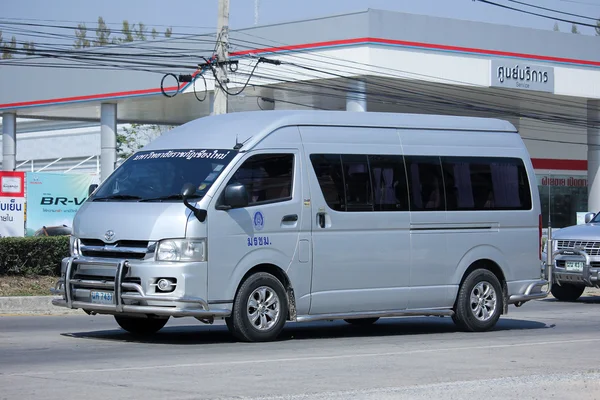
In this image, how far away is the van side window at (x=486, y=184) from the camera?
14039 millimetres

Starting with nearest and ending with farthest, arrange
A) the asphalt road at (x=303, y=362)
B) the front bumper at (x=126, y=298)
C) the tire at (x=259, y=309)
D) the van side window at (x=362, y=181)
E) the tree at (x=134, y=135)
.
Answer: the asphalt road at (x=303, y=362)
the front bumper at (x=126, y=298)
the tire at (x=259, y=309)
the van side window at (x=362, y=181)
the tree at (x=134, y=135)

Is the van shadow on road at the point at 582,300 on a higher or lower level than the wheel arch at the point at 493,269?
lower

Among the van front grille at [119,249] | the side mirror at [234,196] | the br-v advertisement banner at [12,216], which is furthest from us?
the br-v advertisement banner at [12,216]

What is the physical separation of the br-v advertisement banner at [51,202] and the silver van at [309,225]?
13.8 meters

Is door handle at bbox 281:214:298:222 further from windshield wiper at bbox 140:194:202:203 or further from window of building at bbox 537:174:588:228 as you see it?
window of building at bbox 537:174:588:228

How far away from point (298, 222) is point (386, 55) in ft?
74.1

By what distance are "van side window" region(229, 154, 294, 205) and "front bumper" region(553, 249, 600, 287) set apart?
9201 mm

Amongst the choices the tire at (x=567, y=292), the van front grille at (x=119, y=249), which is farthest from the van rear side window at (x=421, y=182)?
the tire at (x=567, y=292)

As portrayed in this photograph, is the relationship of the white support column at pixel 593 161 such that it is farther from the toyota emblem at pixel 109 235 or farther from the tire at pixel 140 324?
the toyota emblem at pixel 109 235

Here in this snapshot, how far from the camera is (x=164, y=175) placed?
40.4ft

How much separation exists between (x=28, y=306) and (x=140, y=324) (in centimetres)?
498

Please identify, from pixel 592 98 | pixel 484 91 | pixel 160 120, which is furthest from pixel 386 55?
pixel 160 120

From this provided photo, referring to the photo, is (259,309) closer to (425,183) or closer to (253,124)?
(253,124)

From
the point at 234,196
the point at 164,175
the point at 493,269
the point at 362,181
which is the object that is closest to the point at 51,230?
the point at 493,269
